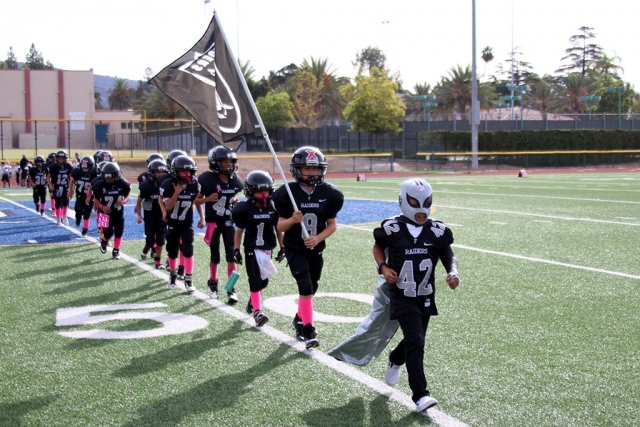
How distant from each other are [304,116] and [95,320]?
5784 centimetres

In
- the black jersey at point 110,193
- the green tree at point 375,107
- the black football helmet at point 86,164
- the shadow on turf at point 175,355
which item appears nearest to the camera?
the shadow on turf at point 175,355

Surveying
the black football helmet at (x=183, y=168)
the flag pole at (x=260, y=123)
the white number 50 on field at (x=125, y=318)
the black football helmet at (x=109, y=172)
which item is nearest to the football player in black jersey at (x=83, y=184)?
the black football helmet at (x=109, y=172)

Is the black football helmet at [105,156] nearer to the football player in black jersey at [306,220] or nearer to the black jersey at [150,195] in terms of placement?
the black jersey at [150,195]

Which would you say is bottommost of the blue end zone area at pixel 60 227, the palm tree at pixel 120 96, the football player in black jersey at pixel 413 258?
the blue end zone area at pixel 60 227

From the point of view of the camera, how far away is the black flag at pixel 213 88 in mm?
6797

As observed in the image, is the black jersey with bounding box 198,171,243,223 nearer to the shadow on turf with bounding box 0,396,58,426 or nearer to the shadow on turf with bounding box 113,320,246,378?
the shadow on turf with bounding box 113,320,246,378

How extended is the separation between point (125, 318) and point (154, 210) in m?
3.93

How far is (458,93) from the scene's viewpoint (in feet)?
215

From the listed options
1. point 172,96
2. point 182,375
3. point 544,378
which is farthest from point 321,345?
point 172,96

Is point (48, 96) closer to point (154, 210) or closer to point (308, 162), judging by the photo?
point (154, 210)

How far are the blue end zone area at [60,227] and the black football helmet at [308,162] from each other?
7838 mm

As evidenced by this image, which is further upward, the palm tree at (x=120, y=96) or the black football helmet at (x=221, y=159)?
the palm tree at (x=120, y=96)

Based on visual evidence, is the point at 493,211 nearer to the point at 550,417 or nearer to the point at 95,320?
the point at 95,320

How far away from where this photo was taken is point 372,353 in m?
4.86
